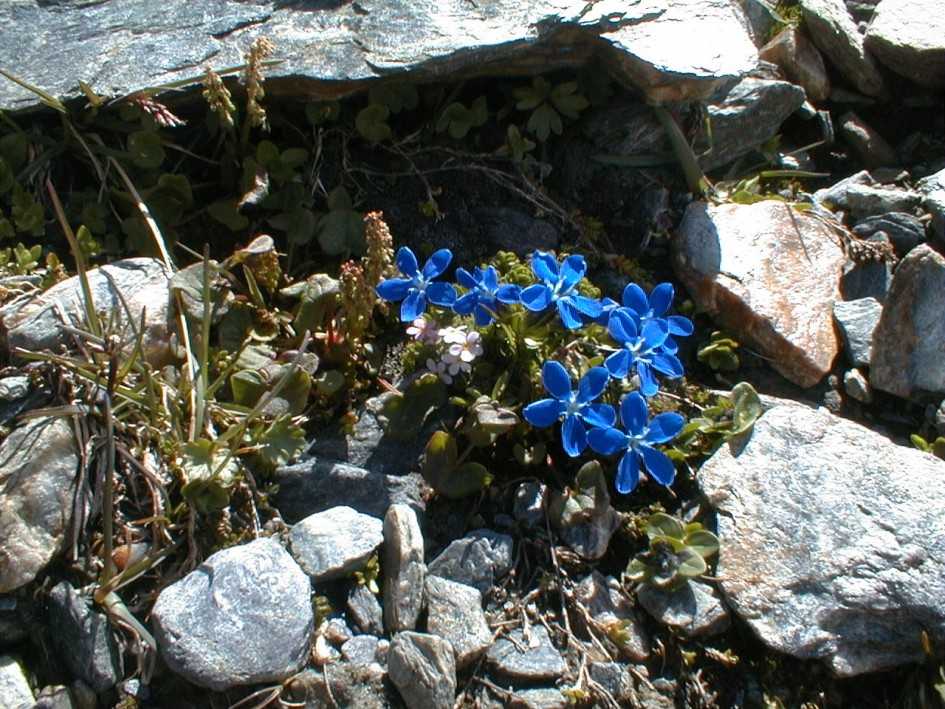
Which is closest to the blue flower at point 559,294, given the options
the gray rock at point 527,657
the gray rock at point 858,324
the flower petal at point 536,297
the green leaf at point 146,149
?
the flower petal at point 536,297

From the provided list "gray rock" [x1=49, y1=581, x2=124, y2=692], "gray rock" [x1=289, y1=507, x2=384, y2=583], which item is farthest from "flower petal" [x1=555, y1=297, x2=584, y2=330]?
"gray rock" [x1=49, y1=581, x2=124, y2=692]

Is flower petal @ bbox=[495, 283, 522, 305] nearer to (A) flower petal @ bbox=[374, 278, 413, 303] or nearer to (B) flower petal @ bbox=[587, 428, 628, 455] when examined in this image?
(A) flower petal @ bbox=[374, 278, 413, 303]

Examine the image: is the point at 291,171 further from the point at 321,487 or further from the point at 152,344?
the point at 321,487

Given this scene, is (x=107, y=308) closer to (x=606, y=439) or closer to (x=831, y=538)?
(x=606, y=439)

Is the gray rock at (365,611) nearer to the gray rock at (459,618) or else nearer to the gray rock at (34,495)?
the gray rock at (459,618)

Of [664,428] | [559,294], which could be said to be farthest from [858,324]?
[559,294]
